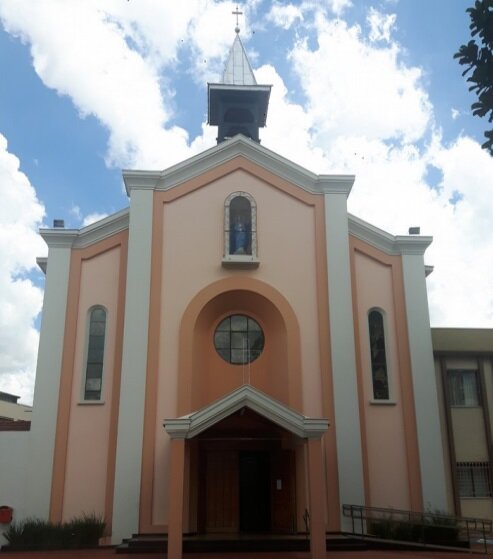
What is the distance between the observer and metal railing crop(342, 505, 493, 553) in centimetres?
1570

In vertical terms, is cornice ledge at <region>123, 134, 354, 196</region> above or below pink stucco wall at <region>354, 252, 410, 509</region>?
above

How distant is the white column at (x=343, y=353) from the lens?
54.5 ft

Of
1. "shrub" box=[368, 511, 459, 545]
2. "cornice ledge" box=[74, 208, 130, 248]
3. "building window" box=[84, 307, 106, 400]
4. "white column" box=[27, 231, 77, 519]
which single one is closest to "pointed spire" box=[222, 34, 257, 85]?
"cornice ledge" box=[74, 208, 130, 248]

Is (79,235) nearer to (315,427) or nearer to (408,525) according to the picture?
(315,427)

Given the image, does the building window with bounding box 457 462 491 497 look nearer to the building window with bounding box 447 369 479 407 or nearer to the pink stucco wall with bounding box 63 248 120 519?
the building window with bounding box 447 369 479 407

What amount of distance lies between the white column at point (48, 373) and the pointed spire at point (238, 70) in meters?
11.0

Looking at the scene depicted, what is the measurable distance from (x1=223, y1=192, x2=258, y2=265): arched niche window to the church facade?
6cm

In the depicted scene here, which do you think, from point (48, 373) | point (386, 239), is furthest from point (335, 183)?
point (48, 373)

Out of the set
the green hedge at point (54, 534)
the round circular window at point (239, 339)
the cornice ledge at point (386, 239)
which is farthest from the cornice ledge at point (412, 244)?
the green hedge at point (54, 534)

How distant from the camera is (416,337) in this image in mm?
18391

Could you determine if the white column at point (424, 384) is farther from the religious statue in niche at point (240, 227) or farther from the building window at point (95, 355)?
the building window at point (95, 355)

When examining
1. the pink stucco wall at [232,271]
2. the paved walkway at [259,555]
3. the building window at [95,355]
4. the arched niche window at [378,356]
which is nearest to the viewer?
the paved walkway at [259,555]

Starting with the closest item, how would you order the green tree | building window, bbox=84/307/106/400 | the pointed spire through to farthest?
the green tree, building window, bbox=84/307/106/400, the pointed spire

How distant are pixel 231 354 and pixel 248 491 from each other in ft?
12.4
